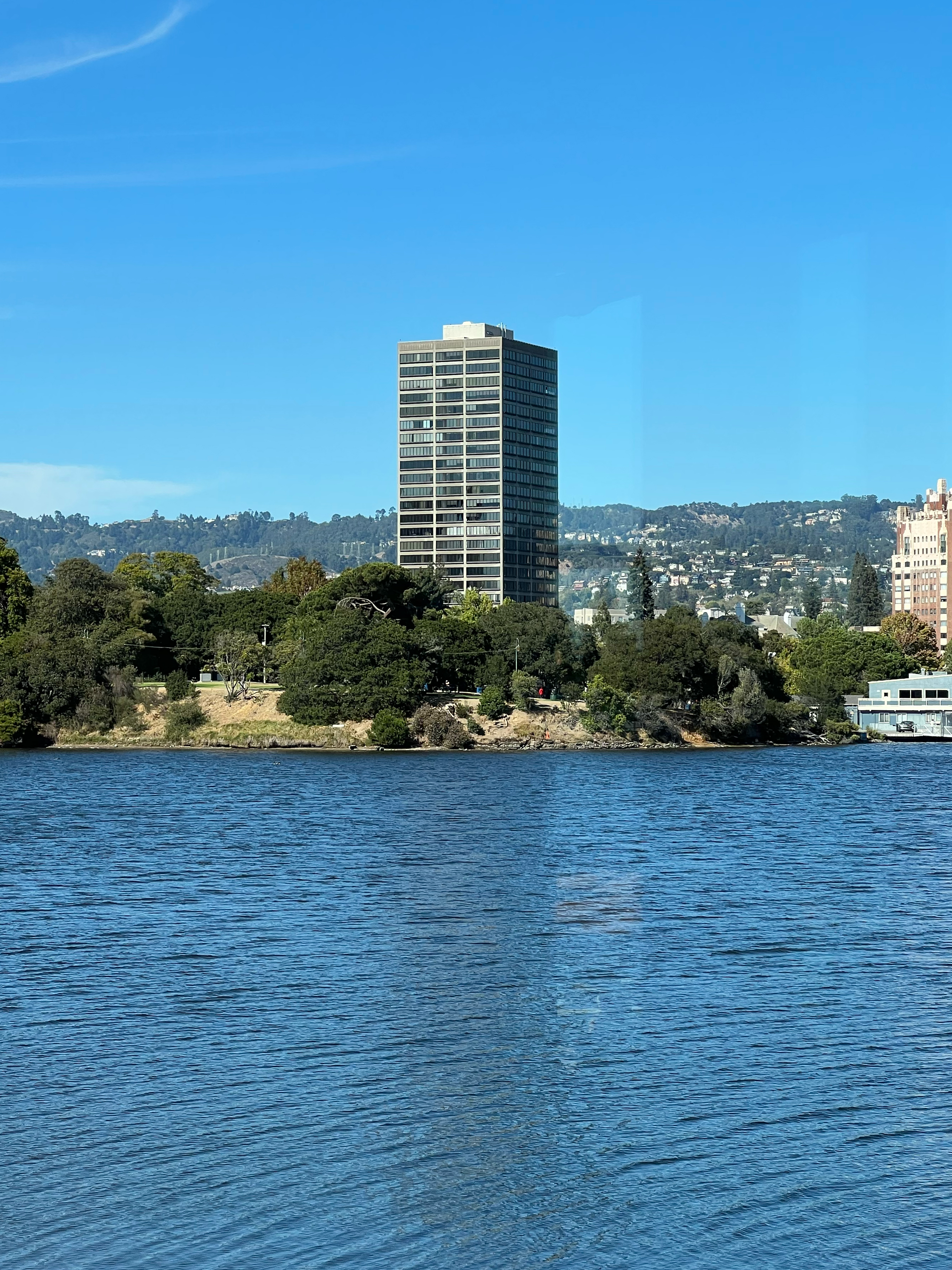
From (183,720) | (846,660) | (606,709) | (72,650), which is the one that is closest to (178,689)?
(183,720)

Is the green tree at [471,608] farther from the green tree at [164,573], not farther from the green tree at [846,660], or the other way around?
the green tree at [846,660]

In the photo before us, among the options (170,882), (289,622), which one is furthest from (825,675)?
(170,882)

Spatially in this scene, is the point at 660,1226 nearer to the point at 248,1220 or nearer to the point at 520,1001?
the point at 248,1220

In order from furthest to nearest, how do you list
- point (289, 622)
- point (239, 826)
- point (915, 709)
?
point (915, 709) → point (289, 622) → point (239, 826)

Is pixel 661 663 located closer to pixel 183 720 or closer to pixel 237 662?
pixel 237 662

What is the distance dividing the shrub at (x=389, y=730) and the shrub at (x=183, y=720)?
15.1m

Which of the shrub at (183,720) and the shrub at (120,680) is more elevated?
the shrub at (120,680)

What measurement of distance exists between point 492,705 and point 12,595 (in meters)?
47.1

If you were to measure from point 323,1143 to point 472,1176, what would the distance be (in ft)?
6.91

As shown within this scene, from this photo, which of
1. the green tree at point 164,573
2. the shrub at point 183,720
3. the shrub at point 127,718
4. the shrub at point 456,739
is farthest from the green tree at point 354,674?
the green tree at point 164,573

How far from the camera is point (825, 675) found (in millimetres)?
152625

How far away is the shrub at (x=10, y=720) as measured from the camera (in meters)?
115

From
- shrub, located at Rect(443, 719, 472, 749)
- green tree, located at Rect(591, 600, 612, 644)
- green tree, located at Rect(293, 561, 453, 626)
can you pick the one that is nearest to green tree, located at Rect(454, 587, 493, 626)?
green tree, located at Rect(591, 600, 612, 644)

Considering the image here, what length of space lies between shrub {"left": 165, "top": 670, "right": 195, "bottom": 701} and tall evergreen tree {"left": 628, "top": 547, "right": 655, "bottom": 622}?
1544 inches
